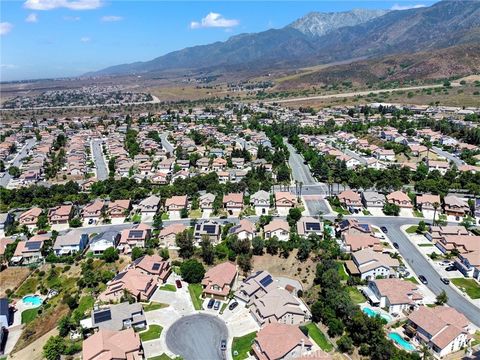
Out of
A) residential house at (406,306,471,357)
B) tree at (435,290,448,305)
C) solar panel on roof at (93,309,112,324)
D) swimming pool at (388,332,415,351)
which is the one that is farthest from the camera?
tree at (435,290,448,305)

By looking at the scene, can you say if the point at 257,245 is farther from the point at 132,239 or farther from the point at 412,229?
the point at 412,229

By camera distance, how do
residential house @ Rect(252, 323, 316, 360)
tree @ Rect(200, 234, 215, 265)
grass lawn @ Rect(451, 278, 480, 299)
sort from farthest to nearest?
tree @ Rect(200, 234, 215, 265)
grass lawn @ Rect(451, 278, 480, 299)
residential house @ Rect(252, 323, 316, 360)

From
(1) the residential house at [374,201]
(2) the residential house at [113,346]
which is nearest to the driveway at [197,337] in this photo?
(2) the residential house at [113,346]

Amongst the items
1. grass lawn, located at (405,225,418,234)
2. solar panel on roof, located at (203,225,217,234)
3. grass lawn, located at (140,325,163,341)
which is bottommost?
grass lawn, located at (405,225,418,234)

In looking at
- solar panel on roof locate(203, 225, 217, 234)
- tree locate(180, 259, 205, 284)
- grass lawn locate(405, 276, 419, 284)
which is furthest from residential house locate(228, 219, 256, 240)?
grass lawn locate(405, 276, 419, 284)

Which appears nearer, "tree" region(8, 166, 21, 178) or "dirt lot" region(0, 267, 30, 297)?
"dirt lot" region(0, 267, 30, 297)

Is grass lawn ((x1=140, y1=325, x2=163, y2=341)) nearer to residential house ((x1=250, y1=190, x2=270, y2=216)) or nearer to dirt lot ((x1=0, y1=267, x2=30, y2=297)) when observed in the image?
dirt lot ((x1=0, y1=267, x2=30, y2=297))

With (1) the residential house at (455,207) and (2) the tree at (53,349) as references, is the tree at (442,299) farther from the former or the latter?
(2) the tree at (53,349)

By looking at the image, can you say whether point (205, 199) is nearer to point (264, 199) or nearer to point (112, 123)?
point (264, 199)
